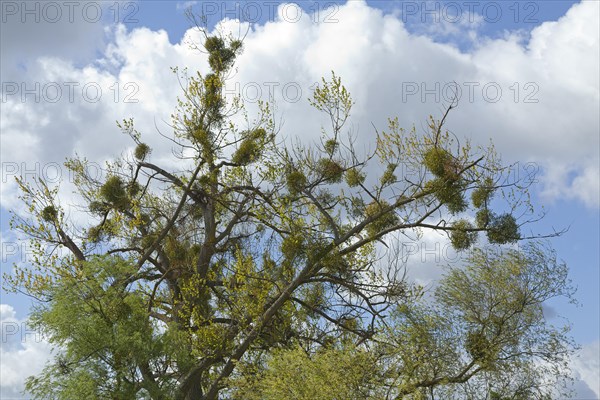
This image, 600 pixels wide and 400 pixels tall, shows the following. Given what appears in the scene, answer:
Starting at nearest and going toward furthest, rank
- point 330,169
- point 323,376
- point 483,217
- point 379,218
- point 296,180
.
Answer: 1. point 323,376
2. point 483,217
3. point 379,218
4. point 296,180
5. point 330,169

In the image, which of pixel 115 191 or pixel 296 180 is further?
pixel 115 191

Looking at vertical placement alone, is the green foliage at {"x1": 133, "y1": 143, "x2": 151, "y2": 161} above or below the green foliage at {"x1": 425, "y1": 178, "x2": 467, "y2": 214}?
above

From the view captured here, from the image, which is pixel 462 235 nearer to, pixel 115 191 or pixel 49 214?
pixel 115 191

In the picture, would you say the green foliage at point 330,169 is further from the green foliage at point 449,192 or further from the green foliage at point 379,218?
the green foliage at point 449,192

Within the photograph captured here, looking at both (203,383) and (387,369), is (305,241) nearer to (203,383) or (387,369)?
(387,369)

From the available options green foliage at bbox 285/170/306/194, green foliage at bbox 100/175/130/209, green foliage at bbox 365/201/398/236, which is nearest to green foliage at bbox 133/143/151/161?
green foliage at bbox 100/175/130/209

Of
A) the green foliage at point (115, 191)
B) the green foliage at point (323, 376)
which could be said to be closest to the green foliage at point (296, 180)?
the green foliage at point (323, 376)

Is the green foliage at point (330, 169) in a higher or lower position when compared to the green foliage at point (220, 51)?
lower

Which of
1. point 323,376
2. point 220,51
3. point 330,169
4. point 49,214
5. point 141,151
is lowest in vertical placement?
point 323,376

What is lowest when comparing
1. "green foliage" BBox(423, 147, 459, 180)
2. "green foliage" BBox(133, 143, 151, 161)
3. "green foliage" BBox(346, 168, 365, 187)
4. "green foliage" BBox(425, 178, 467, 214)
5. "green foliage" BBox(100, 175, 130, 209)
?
"green foliage" BBox(425, 178, 467, 214)

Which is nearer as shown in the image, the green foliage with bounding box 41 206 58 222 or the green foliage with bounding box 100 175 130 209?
the green foliage with bounding box 100 175 130 209

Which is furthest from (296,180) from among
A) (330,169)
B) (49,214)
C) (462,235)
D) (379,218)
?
(49,214)

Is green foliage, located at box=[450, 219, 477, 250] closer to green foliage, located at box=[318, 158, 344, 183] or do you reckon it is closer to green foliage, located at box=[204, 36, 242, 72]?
green foliage, located at box=[318, 158, 344, 183]

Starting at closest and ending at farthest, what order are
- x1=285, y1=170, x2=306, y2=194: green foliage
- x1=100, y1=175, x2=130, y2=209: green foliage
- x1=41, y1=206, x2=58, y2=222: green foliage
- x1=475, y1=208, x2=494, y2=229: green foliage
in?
x1=475, y1=208, x2=494, y2=229: green foliage < x1=285, y1=170, x2=306, y2=194: green foliage < x1=100, y1=175, x2=130, y2=209: green foliage < x1=41, y1=206, x2=58, y2=222: green foliage
